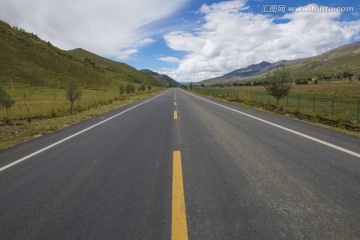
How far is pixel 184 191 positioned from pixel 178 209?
1.82 ft

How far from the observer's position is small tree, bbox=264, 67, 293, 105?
21125 mm

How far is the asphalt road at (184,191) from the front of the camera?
284 centimetres

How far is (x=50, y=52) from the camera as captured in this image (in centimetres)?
8731

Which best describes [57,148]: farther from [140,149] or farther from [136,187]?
[136,187]

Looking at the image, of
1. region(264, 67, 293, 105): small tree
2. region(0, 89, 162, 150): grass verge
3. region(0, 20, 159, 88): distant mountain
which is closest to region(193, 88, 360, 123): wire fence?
region(264, 67, 293, 105): small tree

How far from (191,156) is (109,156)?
75.1 inches

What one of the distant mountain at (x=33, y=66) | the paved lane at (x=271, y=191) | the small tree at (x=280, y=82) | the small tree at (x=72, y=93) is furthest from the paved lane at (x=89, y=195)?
the distant mountain at (x=33, y=66)

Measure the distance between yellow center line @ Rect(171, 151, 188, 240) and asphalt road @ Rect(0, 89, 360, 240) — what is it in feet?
0.04

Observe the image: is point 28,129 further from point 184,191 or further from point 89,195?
point 184,191

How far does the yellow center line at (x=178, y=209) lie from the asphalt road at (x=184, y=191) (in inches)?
0.5

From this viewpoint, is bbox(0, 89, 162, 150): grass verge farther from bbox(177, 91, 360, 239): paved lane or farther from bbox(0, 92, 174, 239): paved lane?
bbox(177, 91, 360, 239): paved lane

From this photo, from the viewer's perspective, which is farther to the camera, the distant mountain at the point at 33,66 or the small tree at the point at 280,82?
the distant mountain at the point at 33,66

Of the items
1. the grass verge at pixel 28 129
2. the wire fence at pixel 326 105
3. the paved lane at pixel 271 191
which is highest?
the paved lane at pixel 271 191

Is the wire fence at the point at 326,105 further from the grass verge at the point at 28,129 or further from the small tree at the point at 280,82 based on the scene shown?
the grass verge at the point at 28,129
